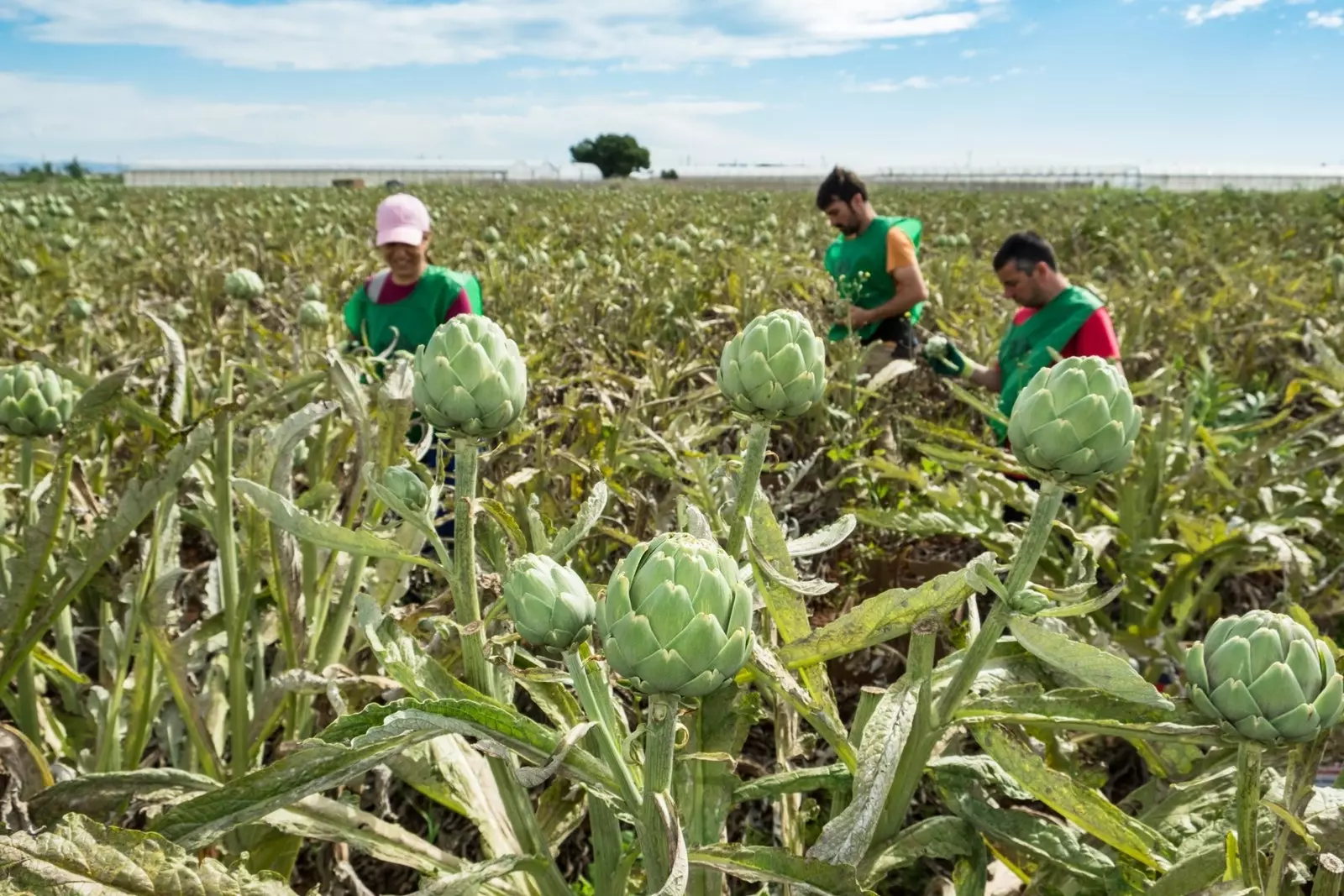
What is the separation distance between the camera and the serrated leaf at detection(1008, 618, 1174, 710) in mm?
676

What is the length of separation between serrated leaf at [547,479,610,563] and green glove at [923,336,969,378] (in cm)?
219

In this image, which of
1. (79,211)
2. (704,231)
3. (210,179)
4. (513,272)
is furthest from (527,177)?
(513,272)

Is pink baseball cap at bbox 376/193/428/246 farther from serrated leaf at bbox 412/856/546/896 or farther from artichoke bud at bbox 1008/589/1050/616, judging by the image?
artichoke bud at bbox 1008/589/1050/616

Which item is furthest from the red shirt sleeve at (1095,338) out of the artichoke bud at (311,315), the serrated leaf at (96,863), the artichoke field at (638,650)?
the serrated leaf at (96,863)

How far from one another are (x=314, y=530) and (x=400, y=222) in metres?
2.14

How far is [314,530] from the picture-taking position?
2.66ft

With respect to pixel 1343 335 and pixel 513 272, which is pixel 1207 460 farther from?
pixel 513 272

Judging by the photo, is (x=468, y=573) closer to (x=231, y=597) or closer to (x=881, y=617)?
(x=881, y=617)

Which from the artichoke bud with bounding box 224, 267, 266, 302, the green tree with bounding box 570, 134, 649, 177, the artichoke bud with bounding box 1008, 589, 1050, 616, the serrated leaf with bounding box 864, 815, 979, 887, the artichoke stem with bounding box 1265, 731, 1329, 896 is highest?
the green tree with bounding box 570, 134, 649, 177

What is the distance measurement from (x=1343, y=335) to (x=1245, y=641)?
3221 mm

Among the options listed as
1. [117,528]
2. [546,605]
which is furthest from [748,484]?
[117,528]

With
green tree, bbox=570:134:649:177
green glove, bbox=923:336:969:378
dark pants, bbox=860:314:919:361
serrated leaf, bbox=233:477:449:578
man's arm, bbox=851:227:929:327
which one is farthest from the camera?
green tree, bbox=570:134:649:177

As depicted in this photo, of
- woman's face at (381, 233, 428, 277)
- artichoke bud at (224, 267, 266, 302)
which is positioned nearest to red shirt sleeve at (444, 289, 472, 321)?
woman's face at (381, 233, 428, 277)

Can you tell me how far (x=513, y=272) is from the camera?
4.53 meters
